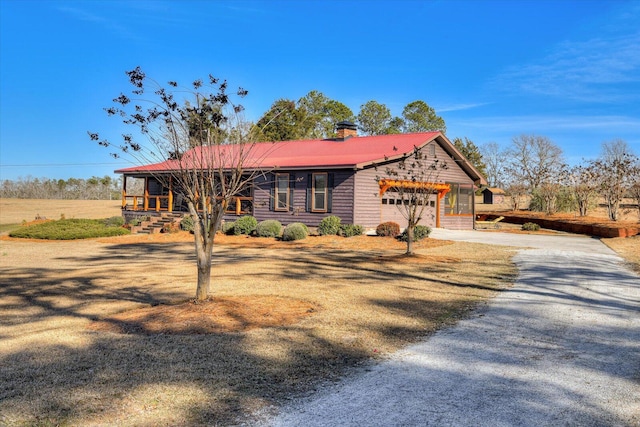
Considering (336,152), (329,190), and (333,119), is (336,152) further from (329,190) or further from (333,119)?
(333,119)

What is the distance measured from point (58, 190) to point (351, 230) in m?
75.9

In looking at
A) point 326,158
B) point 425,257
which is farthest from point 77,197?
point 425,257

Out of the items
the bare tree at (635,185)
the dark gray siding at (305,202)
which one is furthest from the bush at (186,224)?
the bare tree at (635,185)

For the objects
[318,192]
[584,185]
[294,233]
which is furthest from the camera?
[584,185]

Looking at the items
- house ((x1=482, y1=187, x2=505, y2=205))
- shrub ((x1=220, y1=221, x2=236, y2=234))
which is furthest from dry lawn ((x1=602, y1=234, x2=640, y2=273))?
house ((x1=482, y1=187, x2=505, y2=205))

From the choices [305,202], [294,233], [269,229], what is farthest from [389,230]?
[269,229]

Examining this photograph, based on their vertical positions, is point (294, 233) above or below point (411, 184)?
below

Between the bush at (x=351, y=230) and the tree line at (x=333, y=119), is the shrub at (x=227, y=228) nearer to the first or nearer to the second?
the bush at (x=351, y=230)

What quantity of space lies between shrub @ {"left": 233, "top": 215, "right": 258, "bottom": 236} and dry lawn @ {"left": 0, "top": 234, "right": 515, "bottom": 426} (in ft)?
30.6

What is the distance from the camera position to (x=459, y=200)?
3197 centimetres

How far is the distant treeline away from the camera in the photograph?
8356 cm

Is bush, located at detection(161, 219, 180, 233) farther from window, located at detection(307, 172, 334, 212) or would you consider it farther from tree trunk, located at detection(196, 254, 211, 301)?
tree trunk, located at detection(196, 254, 211, 301)

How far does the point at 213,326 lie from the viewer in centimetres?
742

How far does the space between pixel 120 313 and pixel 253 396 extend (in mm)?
4585
